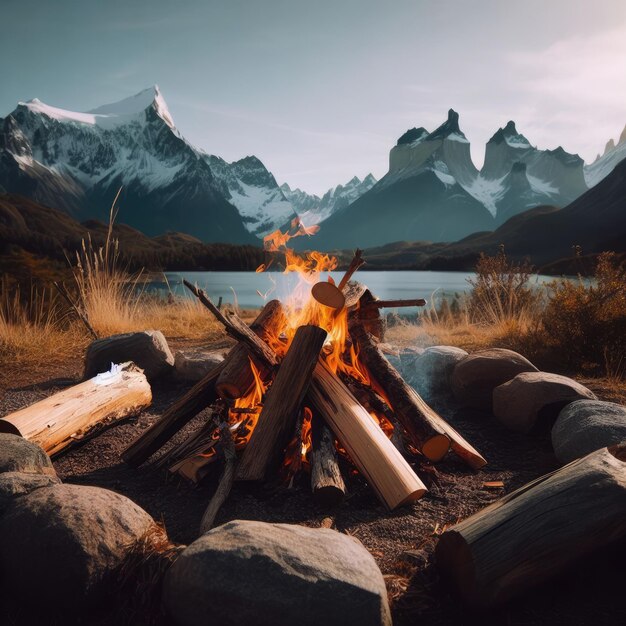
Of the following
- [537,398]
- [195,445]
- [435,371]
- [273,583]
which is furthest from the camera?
[435,371]

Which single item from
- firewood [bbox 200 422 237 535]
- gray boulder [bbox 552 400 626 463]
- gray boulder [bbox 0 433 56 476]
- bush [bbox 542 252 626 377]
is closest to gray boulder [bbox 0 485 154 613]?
firewood [bbox 200 422 237 535]

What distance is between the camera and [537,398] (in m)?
4.19

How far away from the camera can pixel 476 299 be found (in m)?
11.9

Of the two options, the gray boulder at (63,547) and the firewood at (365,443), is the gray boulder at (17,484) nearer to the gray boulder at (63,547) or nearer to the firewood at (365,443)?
the gray boulder at (63,547)

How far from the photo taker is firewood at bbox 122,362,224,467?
12.0 ft

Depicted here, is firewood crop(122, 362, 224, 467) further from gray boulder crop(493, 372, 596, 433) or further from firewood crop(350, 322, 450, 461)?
gray boulder crop(493, 372, 596, 433)

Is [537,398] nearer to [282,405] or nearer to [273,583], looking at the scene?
[282,405]

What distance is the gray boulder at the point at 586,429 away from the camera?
332 centimetres

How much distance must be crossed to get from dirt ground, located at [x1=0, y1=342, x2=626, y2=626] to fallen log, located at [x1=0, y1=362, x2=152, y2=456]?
0.57 feet

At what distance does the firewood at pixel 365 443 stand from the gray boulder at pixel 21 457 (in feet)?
6.10

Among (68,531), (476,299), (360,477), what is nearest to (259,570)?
(68,531)

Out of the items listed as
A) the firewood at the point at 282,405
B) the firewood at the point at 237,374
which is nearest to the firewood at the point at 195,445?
the firewood at the point at 237,374

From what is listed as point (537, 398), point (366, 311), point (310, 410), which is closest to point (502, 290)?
point (537, 398)

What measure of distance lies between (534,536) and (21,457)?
9.71 ft
